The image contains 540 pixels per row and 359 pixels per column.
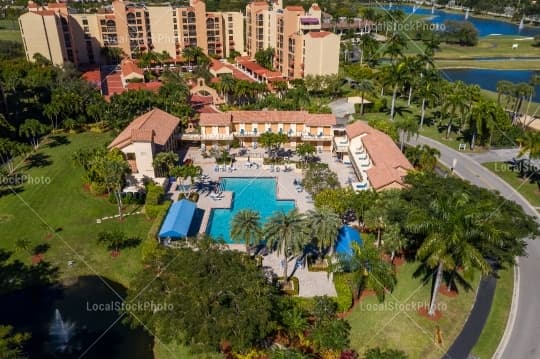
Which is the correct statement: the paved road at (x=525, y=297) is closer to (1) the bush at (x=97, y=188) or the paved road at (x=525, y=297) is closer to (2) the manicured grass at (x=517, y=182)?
(2) the manicured grass at (x=517, y=182)

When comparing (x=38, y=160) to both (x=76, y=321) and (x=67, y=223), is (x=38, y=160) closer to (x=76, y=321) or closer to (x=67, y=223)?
(x=67, y=223)

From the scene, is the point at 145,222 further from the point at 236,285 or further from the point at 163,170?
the point at 236,285

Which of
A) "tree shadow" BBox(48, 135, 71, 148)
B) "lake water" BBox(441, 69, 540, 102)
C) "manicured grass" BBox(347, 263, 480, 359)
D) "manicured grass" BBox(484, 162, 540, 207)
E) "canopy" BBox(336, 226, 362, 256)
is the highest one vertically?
"lake water" BBox(441, 69, 540, 102)

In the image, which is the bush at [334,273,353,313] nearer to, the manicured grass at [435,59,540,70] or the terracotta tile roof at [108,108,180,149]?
the terracotta tile roof at [108,108,180,149]

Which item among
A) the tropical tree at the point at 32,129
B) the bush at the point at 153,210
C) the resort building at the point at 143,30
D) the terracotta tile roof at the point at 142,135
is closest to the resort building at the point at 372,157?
the bush at the point at 153,210

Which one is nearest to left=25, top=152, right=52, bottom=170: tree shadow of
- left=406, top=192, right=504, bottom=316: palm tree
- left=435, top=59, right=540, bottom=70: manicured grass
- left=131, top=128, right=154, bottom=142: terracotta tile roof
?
left=131, top=128, right=154, bottom=142: terracotta tile roof

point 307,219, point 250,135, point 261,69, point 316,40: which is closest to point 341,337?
point 307,219
